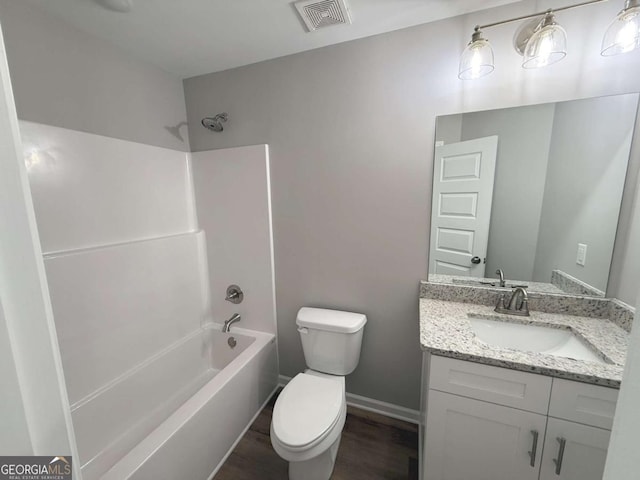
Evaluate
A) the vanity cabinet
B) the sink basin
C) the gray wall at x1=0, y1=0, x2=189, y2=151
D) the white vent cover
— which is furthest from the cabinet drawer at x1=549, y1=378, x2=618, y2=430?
the gray wall at x1=0, y1=0, x2=189, y2=151

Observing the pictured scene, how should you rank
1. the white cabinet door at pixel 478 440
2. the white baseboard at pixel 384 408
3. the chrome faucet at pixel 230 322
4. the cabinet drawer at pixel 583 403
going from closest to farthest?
the cabinet drawer at pixel 583 403, the white cabinet door at pixel 478 440, the white baseboard at pixel 384 408, the chrome faucet at pixel 230 322

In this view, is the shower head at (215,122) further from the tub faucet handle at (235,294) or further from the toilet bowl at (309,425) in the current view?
the toilet bowl at (309,425)

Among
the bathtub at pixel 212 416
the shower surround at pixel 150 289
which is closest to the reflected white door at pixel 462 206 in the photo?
the shower surround at pixel 150 289

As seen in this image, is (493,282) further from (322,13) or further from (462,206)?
(322,13)

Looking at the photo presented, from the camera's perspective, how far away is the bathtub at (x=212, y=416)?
1069mm

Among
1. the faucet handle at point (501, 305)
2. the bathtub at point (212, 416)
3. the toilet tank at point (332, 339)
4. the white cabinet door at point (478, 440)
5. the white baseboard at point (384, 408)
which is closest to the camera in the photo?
the white cabinet door at point (478, 440)

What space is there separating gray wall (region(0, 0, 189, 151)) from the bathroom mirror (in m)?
1.79

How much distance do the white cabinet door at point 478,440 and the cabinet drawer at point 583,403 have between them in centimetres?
8

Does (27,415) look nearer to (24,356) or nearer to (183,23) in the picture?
(24,356)

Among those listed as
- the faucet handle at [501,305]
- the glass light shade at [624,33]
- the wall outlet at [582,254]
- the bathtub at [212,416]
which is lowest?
the bathtub at [212,416]

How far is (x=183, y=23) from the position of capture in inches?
51.4

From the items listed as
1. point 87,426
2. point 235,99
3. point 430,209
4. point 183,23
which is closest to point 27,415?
point 87,426

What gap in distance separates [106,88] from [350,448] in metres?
2.52

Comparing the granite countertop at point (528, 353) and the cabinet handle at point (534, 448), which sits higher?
the granite countertop at point (528, 353)
